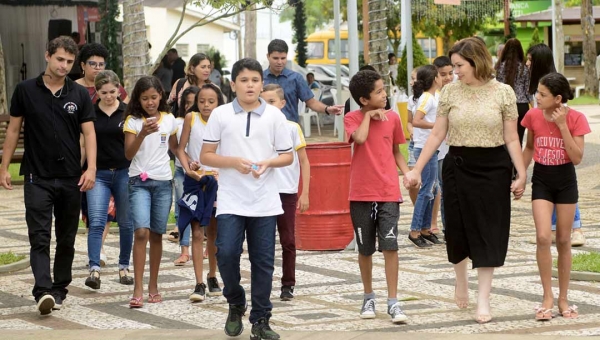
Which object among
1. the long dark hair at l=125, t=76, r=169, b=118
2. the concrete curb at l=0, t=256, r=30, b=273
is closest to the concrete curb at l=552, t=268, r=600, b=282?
the long dark hair at l=125, t=76, r=169, b=118

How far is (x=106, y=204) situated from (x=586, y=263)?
3.79 m

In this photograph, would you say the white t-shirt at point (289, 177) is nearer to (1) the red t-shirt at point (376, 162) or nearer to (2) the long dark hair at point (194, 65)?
(1) the red t-shirt at point (376, 162)

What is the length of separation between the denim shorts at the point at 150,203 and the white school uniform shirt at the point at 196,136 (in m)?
0.44

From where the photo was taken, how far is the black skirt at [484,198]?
8.30 metres

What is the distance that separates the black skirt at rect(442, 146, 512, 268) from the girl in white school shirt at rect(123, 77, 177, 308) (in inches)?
88.9

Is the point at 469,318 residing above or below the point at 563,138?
below

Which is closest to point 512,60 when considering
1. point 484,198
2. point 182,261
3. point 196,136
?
point 182,261

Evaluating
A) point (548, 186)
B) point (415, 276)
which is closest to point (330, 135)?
point (415, 276)

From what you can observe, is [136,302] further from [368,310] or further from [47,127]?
[368,310]

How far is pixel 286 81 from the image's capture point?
37.6ft

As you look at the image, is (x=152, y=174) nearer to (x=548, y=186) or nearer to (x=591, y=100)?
(x=548, y=186)

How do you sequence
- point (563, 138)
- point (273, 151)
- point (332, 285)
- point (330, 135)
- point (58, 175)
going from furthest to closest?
point (330, 135)
point (332, 285)
point (58, 175)
point (563, 138)
point (273, 151)

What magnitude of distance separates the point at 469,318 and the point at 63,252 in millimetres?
2940

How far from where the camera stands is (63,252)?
9281 millimetres
